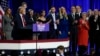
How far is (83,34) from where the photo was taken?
1195cm

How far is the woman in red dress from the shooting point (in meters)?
11.8

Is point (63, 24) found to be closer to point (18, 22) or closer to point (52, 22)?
point (52, 22)

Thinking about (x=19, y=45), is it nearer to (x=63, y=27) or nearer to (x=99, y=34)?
(x=63, y=27)

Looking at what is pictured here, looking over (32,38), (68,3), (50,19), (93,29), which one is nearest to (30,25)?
(32,38)

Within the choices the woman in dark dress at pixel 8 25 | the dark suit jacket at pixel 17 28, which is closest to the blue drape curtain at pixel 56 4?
the woman in dark dress at pixel 8 25

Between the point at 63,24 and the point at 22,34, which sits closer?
the point at 22,34

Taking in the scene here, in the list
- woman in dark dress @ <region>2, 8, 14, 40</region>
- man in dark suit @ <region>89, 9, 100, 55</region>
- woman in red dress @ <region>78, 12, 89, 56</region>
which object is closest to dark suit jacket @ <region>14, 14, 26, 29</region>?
woman in dark dress @ <region>2, 8, 14, 40</region>

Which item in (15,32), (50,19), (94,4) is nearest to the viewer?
(15,32)

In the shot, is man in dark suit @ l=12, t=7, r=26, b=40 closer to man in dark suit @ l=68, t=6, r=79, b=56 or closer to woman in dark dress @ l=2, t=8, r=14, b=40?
woman in dark dress @ l=2, t=8, r=14, b=40

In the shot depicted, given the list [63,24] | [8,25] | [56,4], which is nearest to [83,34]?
[63,24]

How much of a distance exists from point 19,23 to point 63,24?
6.32ft

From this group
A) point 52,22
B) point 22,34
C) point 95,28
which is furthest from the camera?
point 95,28

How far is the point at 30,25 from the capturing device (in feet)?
34.9

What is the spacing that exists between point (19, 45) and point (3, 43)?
506 mm
